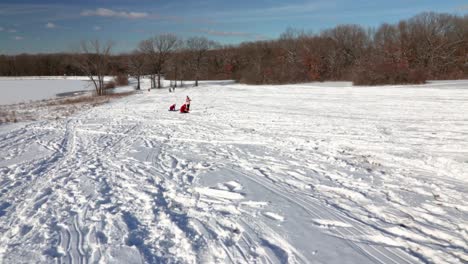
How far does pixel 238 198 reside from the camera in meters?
6.05

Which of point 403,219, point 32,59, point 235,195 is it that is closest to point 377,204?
point 403,219

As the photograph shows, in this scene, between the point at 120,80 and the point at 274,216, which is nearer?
the point at 274,216

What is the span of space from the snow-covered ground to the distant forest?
39.8 m

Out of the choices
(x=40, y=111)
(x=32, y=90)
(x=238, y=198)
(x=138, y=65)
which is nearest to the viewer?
(x=238, y=198)

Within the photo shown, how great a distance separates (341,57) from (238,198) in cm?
7784

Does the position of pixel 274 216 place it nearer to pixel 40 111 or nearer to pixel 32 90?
pixel 40 111

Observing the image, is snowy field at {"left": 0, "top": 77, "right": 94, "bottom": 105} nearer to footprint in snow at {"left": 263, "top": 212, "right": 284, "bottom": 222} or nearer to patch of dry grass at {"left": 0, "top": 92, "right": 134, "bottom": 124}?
patch of dry grass at {"left": 0, "top": 92, "right": 134, "bottom": 124}

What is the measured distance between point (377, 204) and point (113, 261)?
4578mm

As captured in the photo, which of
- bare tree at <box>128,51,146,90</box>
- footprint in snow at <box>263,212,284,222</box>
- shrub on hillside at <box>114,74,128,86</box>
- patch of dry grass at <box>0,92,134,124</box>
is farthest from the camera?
shrub on hillside at <box>114,74,128,86</box>

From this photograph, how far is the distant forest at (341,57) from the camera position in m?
50.8

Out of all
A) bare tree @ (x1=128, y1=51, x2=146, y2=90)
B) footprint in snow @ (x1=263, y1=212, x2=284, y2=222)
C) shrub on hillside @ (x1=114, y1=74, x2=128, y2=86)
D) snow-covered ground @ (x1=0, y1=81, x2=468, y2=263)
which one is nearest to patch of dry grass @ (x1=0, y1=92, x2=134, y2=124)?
snow-covered ground @ (x1=0, y1=81, x2=468, y2=263)

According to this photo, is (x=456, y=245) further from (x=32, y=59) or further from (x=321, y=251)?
(x=32, y=59)

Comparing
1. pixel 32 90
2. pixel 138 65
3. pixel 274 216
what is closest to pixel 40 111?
pixel 274 216

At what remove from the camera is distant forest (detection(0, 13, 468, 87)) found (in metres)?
50.8
